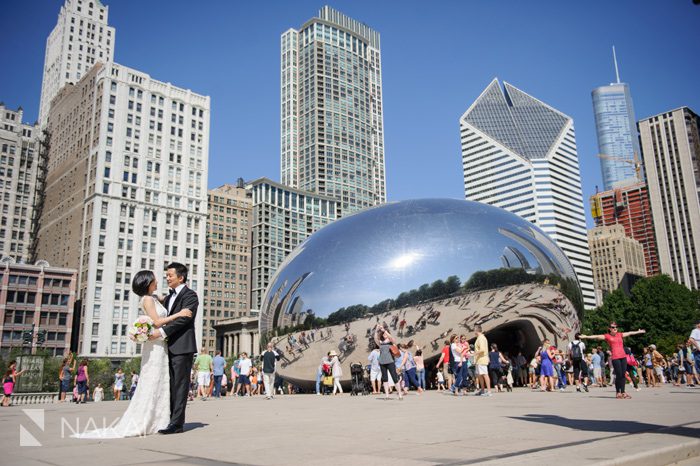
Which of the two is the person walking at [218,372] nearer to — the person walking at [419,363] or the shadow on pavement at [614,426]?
the person walking at [419,363]

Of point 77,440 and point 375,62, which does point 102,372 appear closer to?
point 77,440

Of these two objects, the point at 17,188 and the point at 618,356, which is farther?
the point at 17,188

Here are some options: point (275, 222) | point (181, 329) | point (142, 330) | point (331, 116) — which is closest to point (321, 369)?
point (181, 329)

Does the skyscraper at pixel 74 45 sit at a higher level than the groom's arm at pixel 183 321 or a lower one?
higher

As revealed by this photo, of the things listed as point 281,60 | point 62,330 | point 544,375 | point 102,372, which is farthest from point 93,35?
point 544,375

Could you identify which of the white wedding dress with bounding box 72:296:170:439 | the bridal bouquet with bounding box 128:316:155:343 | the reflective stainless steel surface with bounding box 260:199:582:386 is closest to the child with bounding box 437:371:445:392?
the reflective stainless steel surface with bounding box 260:199:582:386

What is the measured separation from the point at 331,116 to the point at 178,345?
6974 inches

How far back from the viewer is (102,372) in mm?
75500

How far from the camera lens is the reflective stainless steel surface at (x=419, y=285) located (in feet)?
60.4

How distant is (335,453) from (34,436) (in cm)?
390

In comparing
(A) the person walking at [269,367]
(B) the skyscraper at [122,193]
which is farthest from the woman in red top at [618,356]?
(B) the skyscraper at [122,193]

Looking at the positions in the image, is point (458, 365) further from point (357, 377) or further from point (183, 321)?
point (183, 321)

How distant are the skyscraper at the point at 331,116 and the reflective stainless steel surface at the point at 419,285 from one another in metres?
150

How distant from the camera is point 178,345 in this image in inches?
281
